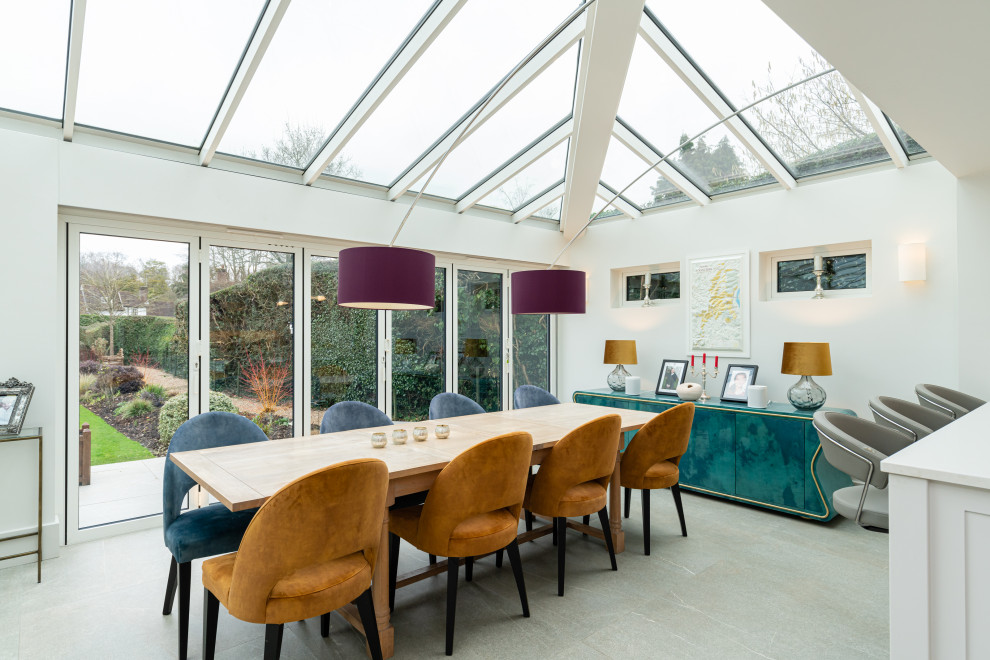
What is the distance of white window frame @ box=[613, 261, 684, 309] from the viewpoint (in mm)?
5502

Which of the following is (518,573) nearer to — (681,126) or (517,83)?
(517,83)

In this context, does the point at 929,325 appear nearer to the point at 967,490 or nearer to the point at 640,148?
the point at 640,148

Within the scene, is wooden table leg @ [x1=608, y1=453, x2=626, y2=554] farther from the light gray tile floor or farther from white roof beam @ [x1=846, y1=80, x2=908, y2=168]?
white roof beam @ [x1=846, y1=80, x2=908, y2=168]

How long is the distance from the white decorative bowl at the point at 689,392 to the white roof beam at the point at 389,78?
11.1ft

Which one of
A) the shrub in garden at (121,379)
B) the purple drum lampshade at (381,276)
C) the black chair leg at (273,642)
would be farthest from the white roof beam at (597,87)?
the shrub in garden at (121,379)

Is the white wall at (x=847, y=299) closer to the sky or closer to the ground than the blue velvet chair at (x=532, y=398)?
closer to the sky

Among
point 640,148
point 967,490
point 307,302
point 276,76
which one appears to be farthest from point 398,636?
point 640,148

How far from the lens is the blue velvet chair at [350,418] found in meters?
3.53

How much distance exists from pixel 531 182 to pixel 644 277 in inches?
63.9

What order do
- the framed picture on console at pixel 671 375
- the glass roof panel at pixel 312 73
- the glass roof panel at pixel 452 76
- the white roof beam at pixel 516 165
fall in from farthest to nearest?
the framed picture on console at pixel 671 375
the white roof beam at pixel 516 165
the glass roof panel at pixel 452 76
the glass roof panel at pixel 312 73

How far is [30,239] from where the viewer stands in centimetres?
328

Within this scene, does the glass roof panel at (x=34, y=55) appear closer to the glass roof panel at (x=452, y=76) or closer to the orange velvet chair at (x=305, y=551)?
the glass roof panel at (x=452, y=76)

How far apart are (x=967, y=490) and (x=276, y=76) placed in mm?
3687

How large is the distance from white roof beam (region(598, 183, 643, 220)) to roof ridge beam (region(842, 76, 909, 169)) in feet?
7.29
